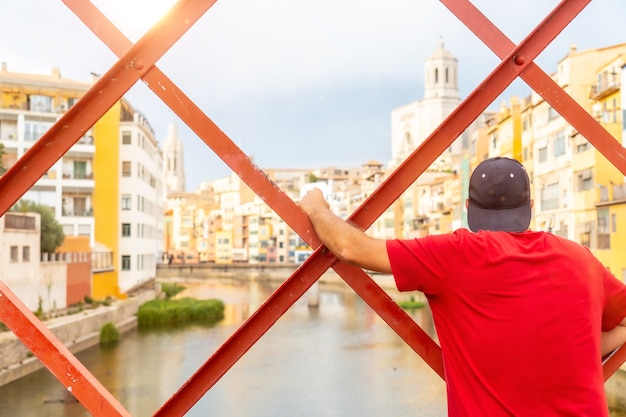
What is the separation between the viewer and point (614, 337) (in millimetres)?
1287

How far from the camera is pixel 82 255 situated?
20266mm

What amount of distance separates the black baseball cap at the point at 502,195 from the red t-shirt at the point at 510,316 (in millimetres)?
38

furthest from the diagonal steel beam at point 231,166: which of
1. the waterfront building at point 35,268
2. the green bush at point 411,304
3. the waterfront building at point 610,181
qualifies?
the green bush at point 411,304

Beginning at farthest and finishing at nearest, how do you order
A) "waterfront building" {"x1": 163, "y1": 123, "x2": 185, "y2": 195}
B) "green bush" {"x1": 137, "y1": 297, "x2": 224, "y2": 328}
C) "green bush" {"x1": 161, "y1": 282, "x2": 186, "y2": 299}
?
"waterfront building" {"x1": 163, "y1": 123, "x2": 185, "y2": 195} < "green bush" {"x1": 161, "y1": 282, "x2": 186, "y2": 299} < "green bush" {"x1": 137, "y1": 297, "x2": 224, "y2": 328}

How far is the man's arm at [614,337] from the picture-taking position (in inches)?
50.5

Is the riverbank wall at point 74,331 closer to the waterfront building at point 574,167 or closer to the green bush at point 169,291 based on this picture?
the green bush at point 169,291

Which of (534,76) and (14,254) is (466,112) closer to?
(534,76)

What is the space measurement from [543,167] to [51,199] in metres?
14.4

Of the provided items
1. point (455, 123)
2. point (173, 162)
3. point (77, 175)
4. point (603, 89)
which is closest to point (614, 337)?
point (455, 123)

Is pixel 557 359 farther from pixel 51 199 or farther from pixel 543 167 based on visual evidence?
pixel 51 199

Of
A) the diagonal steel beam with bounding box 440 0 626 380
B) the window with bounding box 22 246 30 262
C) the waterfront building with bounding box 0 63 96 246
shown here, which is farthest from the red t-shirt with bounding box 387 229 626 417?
the waterfront building with bounding box 0 63 96 246

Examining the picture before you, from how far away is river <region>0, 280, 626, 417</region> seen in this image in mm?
14445

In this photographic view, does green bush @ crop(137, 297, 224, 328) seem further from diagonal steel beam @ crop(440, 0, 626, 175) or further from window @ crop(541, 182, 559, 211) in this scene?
diagonal steel beam @ crop(440, 0, 626, 175)

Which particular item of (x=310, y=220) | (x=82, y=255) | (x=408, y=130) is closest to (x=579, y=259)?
(x=310, y=220)
